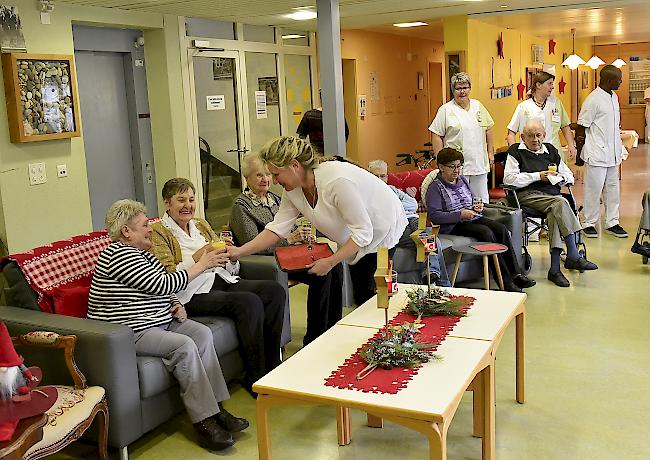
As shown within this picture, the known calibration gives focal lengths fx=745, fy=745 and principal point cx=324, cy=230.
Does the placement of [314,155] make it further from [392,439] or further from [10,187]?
[10,187]

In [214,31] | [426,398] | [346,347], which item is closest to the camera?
[426,398]

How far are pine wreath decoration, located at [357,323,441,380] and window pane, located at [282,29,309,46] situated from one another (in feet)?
20.7

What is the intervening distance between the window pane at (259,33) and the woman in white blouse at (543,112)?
9.37 ft

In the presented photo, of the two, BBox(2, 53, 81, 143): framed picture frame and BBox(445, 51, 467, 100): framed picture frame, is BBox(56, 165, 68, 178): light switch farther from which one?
BBox(445, 51, 467, 100): framed picture frame

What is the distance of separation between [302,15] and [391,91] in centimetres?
377

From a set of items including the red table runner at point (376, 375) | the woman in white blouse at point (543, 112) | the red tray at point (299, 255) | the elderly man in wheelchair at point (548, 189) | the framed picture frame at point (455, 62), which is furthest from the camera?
the framed picture frame at point (455, 62)

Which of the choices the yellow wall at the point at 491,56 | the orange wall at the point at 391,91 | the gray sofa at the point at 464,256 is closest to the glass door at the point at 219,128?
the orange wall at the point at 391,91

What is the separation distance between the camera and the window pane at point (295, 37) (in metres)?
8.51

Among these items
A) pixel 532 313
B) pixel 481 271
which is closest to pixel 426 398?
pixel 532 313

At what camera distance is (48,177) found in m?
5.35

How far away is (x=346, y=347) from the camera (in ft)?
9.26

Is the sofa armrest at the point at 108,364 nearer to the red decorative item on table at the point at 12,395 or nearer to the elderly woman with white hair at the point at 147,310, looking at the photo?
the elderly woman with white hair at the point at 147,310

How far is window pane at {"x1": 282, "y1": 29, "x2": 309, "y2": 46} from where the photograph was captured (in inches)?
335

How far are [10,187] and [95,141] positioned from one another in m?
1.36
